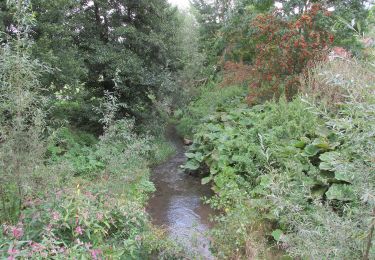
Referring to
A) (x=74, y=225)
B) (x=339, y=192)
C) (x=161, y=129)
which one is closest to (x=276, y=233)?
(x=339, y=192)

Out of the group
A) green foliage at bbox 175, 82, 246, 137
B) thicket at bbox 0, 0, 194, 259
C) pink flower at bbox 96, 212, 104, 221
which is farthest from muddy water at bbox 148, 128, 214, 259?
green foliage at bbox 175, 82, 246, 137

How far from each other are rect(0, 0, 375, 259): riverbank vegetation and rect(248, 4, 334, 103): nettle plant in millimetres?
41

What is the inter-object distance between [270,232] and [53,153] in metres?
4.38

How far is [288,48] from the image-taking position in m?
8.99

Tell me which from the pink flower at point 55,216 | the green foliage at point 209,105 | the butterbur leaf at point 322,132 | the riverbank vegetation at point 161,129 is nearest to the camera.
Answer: the riverbank vegetation at point 161,129

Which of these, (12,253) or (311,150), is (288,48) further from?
(12,253)

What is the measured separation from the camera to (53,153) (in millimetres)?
6918

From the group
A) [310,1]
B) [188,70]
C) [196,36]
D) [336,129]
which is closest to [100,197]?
[336,129]

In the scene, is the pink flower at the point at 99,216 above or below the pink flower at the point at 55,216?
below

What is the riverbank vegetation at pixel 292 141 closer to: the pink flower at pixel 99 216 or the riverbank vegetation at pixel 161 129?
the riverbank vegetation at pixel 161 129

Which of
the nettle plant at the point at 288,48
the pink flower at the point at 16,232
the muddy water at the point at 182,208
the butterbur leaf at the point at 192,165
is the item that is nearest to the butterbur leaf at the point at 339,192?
the muddy water at the point at 182,208

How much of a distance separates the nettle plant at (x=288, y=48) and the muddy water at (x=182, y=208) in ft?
10.6

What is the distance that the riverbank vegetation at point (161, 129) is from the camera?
8.96 feet

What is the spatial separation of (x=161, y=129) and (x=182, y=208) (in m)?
4.45
